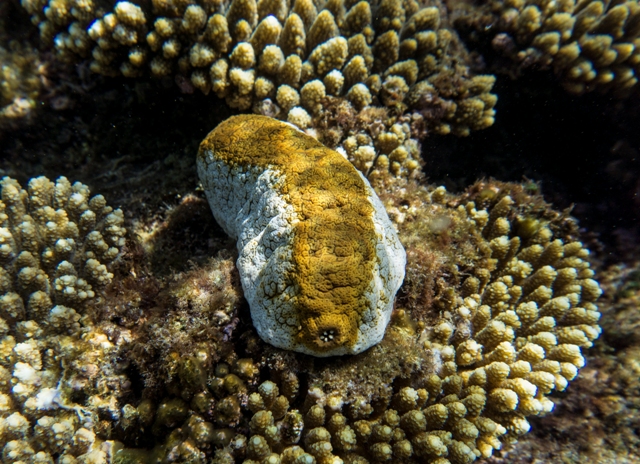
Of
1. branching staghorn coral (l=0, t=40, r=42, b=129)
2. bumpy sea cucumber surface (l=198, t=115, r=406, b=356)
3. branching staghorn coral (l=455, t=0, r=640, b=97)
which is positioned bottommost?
bumpy sea cucumber surface (l=198, t=115, r=406, b=356)

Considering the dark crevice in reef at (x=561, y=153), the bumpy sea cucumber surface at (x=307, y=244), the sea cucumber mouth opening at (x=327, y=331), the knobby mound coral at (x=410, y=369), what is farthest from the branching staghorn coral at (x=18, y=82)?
the dark crevice in reef at (x=561, y=153)

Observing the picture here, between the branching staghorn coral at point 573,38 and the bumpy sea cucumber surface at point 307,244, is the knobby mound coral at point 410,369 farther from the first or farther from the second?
the branching staghorn coral at point 573,38

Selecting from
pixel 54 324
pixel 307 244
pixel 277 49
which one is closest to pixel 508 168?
pixel 277 49

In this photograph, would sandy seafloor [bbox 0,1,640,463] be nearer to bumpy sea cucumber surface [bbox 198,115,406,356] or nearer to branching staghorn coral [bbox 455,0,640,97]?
branching staghorn coral [bbox 455,0,640,97]

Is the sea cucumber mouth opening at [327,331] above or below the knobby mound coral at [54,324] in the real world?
below

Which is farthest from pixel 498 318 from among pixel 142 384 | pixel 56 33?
Answer: pixel 56 33

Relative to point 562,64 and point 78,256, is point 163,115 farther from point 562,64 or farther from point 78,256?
point 562,64

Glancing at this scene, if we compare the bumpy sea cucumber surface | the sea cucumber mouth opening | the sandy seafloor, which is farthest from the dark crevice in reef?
the sea cucumber mouth opening
